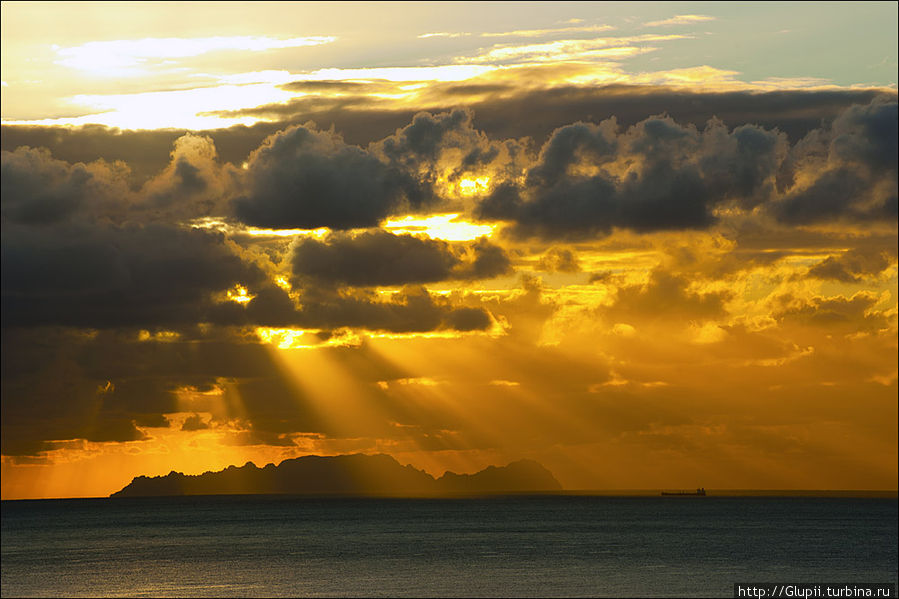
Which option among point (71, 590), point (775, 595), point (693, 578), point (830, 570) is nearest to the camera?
point (775, 595)

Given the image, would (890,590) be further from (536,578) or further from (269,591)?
(269,591)

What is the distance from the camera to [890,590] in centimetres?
14975

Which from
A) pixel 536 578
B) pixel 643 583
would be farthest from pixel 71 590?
pixel 643 583

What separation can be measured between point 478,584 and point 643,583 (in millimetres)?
23235

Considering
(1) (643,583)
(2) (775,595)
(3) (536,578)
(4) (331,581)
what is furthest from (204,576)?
(2) (775,595)

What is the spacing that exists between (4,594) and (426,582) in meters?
58.0

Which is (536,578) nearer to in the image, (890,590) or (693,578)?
(693,578)

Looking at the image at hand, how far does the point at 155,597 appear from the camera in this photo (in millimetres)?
152125

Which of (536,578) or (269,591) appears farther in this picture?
(536,578)

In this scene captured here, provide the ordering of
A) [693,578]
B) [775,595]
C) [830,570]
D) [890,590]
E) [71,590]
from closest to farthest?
[775,595] < [890,590] < [71,590] < [693,578] < [830,570]

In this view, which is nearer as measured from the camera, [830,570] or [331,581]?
[331,581]

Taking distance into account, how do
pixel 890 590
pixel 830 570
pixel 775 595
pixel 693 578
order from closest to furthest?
pixel 775 595, pixel 890 590, pixel 693 578, pixel 830 570

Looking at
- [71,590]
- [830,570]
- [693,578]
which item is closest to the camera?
[71,590]

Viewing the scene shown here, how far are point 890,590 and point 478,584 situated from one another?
2138 inches
